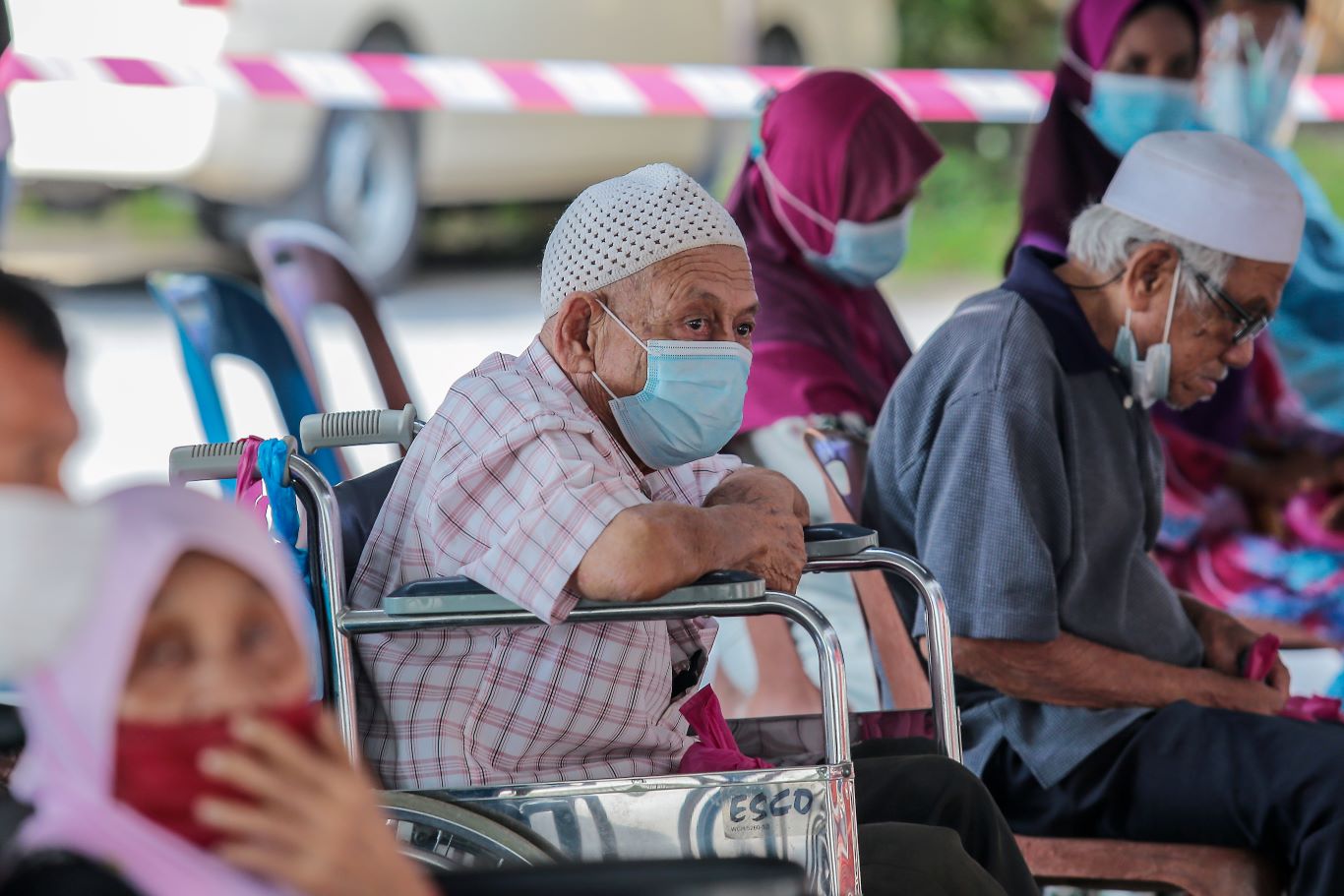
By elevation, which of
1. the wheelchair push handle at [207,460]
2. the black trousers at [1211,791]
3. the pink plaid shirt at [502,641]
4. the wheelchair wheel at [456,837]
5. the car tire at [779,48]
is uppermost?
the car tire at [779,48]

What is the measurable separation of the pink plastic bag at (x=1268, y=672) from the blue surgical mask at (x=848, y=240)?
45.4 inches

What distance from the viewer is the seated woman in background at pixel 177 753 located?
1.03 m

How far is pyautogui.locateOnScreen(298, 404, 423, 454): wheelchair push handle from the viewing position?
207 centimetres

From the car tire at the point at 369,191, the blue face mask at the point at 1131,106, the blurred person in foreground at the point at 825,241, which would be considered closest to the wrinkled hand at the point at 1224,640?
the blurred person in foreground at the point at 825,241

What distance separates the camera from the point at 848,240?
3.38 meters

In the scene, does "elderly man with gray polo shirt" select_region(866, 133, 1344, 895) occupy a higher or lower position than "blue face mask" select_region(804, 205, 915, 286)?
lower

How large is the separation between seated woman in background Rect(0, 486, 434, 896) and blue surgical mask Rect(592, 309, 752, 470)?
1089mm

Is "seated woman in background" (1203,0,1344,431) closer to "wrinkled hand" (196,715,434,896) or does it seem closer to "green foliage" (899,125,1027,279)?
"wrinkled hand" (196,715,434,896)

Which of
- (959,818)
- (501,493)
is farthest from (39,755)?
(959,818)

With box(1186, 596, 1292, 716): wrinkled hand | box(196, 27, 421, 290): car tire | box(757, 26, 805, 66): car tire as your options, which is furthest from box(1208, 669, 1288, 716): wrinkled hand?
box(757, 26, 805, 66): car tire

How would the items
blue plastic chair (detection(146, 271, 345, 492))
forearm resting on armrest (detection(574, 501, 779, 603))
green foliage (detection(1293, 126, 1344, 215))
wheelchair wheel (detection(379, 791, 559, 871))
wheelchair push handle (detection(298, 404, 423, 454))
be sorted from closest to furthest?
wheelchair wheel (detection(379, 791, 559, 871)) → forearm resting on armrest (detection(574, 501, 779, 603)) → wheelchair push handle (detection(298, 404, 423, 454)) → blue plastic chair (detection(146, 271, 345, 492)) → green foliage (detection(1293, 126, 1344, 215))

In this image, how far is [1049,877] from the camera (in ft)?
8.03

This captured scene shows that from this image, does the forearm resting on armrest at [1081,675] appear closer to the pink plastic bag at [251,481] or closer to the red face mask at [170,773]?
the pink plastic bag at [251,481]

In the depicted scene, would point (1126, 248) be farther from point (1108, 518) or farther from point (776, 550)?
point (776, 550)
